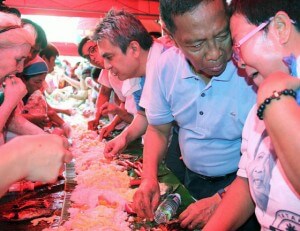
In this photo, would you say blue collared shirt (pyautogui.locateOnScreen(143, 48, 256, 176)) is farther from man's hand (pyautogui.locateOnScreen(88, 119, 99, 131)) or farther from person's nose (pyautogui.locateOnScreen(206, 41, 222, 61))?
man's hand (pyautogui.locateOnScreen(88, 119, 99, 131))

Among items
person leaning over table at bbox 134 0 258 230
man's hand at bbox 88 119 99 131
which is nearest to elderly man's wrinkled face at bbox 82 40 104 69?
man's hand at bbox 88 119 99 131

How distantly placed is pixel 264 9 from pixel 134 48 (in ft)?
6.62

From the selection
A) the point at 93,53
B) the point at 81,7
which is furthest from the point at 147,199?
the point at 81,7

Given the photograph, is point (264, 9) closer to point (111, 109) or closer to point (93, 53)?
point (111, 109)

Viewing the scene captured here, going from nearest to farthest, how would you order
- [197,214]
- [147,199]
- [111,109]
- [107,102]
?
[197,214], [147,199], [111,109], [107,102]

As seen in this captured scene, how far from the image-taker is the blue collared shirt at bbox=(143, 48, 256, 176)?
2.11 meters

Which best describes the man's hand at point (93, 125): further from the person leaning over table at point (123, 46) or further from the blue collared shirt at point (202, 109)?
the blue collared shirt at point (202, 109)

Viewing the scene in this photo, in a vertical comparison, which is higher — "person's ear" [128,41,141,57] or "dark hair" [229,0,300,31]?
"dark hair" [229,0,300,31]

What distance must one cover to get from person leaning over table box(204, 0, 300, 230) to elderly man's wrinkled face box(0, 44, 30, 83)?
1521mm

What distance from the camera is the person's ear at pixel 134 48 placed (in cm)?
312

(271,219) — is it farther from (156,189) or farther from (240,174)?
(156,189)

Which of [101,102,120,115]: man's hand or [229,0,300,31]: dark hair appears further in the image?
[101,102,120,115]: man's hand

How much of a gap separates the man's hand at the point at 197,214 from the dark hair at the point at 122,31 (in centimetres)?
176

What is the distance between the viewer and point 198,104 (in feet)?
7.25
